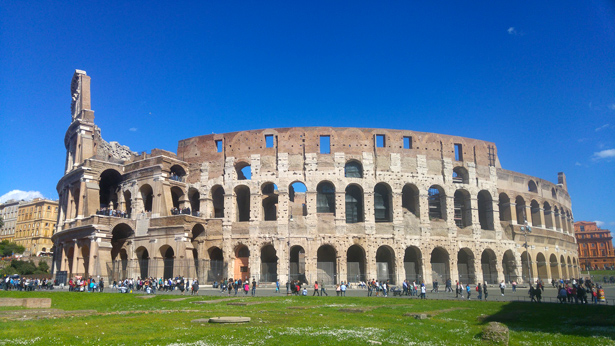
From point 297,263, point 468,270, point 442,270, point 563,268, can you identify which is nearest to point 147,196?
point 297,263

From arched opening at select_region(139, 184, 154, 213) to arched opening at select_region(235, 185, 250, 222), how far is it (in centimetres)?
760

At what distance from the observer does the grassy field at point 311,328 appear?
1141 centimetres

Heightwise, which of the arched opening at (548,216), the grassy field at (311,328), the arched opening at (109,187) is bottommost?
the grassy field at (311,328)

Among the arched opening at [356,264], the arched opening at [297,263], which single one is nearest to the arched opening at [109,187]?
the arched opening at [297,263]

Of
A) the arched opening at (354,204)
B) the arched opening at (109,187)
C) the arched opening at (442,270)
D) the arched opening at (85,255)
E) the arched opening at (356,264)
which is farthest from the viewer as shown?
the arched opening at (109,187)

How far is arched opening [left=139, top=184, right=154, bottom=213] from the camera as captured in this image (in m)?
41.4

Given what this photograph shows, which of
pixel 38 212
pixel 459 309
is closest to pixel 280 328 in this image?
pixel 459 309

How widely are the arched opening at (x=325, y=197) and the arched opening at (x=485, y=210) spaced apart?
14.5m

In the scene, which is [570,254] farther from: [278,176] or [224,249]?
[224,249]

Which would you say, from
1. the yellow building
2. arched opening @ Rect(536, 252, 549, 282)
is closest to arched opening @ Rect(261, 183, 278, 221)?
arched opening @ Rect(536, 252, 549, 282)

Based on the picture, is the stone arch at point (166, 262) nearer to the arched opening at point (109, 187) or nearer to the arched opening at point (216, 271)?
the arched opening at point (216, 271)

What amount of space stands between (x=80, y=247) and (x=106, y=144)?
1187 cm

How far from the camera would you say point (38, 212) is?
309ft

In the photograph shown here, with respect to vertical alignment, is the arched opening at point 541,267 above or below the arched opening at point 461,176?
below
